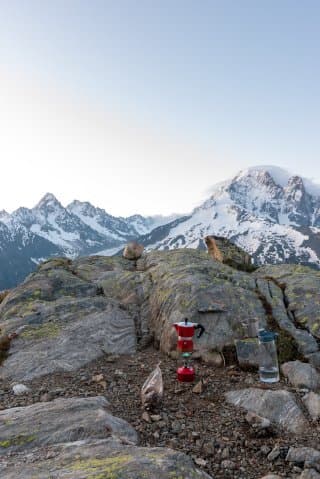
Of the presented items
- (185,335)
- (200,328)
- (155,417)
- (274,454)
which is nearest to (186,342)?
(185,335)

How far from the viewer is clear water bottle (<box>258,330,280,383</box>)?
12172 millimetres

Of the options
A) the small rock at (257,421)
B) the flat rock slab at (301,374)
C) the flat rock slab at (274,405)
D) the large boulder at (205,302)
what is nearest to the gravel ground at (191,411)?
the small rock at (257,421)

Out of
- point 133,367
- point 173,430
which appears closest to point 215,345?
point 133,367

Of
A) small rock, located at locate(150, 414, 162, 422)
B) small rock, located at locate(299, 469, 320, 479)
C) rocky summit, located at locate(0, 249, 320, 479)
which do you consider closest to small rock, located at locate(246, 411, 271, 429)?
rocky summit, located at locate(0, 249, 320, 479)

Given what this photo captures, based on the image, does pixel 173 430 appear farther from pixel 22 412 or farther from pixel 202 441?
pixel 22 412

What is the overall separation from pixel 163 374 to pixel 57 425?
467 cm

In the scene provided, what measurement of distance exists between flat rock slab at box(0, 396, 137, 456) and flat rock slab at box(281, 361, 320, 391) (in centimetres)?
547

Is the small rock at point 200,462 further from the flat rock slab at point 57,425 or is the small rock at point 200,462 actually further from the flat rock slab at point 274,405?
the flat rock slab at point 274,405

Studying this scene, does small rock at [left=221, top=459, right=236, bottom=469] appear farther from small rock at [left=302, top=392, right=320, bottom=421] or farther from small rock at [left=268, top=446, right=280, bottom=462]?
small rock at [left=302, top=392, right=320, bottom=421]

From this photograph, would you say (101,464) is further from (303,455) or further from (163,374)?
(163,374)

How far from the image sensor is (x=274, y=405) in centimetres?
1044

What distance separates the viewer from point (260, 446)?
29.5 feet

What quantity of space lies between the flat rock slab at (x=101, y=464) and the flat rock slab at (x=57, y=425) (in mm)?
487

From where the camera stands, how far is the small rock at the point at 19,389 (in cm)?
1173
